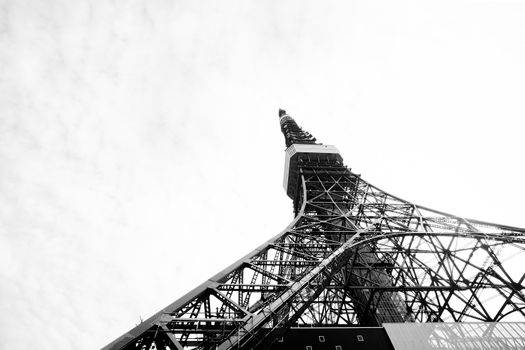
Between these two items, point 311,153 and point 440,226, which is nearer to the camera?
point 440,226

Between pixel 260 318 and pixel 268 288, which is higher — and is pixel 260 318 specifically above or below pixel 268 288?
below

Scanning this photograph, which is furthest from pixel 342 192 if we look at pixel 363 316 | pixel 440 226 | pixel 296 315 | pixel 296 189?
pixel 296 315

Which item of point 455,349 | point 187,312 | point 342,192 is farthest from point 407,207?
point 187,312

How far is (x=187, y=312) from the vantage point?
12.0 meters

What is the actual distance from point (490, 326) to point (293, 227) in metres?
12.7

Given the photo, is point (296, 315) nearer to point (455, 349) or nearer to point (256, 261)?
point (256, 261)

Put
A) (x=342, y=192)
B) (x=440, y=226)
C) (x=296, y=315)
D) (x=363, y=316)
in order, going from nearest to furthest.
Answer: (x=296, y=315)
(x=363, y=316)
(x=440, y=226)
(x=342, y=192)

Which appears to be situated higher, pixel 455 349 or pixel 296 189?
pixel 296 189

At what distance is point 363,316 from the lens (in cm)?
2194

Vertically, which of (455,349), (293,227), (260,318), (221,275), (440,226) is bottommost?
(455,349)

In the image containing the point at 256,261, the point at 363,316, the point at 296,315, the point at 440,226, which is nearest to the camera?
the point at 296,315

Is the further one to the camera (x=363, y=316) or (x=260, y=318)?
(x=363, y=316)

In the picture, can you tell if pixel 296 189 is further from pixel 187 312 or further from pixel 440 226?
pixel 187 312

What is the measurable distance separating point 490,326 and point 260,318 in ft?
45.1
